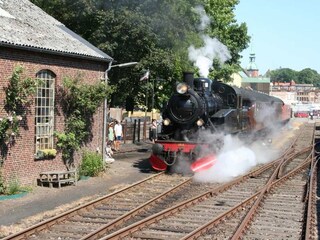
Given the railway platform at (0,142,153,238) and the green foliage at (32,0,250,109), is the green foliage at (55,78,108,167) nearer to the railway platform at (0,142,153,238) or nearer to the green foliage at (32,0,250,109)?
the railway platform at (0,142,153,238)

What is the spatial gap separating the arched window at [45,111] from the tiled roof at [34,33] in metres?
0.95

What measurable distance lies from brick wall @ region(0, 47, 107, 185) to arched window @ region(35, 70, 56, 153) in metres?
0.21

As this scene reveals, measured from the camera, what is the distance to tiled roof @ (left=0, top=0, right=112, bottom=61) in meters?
13.7

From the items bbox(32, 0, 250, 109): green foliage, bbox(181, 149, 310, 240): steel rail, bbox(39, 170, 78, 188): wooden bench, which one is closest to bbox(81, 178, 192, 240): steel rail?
bbox(181, 149, 310, 240): steel rail

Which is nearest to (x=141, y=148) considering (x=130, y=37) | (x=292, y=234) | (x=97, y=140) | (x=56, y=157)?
(x=130, y=37)

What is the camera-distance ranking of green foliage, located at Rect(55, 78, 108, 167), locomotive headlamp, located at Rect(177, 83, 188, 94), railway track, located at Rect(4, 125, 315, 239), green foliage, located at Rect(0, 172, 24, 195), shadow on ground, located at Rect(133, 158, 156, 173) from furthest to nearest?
shadow on ground, located at Rect(133, 158, 156, 173), locomotive headlamp, located at Rect(177, 83, 188, 94), green foliage, located at Rect(55, 78, 108, 167), green foliage, located at Rect(0, 172, 24, 195), railway track, located at Rect(4, 125, 315, 239)

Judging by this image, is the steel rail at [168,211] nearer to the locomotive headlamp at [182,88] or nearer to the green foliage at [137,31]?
the locomotive headlamp at [182,88]

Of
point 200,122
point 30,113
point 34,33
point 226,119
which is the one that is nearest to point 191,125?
point 200,122

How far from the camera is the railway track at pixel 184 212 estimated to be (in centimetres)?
929

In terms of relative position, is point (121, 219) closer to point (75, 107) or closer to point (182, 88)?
point (75, 107)

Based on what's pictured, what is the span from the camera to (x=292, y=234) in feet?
31.4

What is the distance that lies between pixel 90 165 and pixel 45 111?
107 inches

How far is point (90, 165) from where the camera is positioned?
54.6 feet

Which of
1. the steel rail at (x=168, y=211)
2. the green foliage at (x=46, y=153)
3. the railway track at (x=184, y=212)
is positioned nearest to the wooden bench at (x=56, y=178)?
the green foliage at (x=46, y=153)
